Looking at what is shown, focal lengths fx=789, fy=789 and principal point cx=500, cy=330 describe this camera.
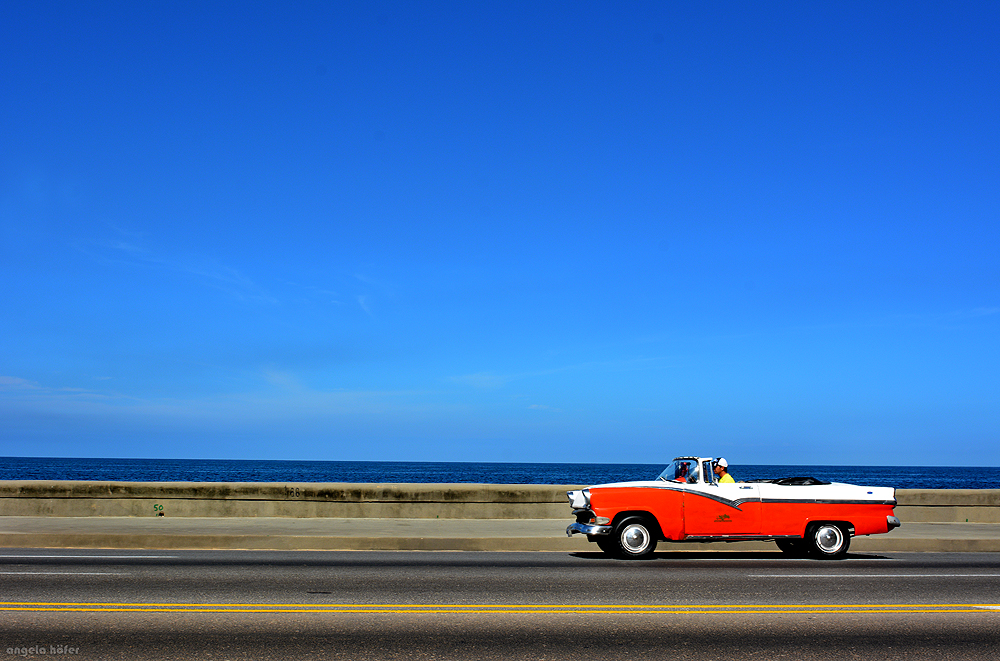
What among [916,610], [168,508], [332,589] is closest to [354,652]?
[332,589]

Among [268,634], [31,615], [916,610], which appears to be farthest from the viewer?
[916,610]

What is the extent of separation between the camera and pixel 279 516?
19531 millimetres

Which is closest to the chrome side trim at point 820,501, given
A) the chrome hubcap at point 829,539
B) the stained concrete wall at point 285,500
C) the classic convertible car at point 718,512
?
the classic convertible car at point 718,512

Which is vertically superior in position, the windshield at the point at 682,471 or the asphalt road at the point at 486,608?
the windshield at the point at 682,471

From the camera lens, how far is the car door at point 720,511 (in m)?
13.4

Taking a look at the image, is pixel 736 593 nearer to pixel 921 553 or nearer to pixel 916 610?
pixel 916 610

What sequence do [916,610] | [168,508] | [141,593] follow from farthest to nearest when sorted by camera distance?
[168,508], [141,593], [916,610]

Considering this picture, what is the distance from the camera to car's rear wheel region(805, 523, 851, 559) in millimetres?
13859

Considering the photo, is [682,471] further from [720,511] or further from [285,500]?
[285,500]

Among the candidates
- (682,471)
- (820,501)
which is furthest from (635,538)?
(820,501)

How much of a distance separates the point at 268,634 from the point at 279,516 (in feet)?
42.7

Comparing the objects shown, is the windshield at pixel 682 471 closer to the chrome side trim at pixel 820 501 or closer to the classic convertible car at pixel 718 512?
the classic convertible car at pixel 718 512

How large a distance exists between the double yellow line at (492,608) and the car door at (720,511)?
175 inches

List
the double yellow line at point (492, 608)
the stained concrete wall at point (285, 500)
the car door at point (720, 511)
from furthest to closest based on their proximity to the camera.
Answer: the stained concrete wall at point (285, 500)
the car door at point (720, 511)
the double yellow line at point (492, 608)
